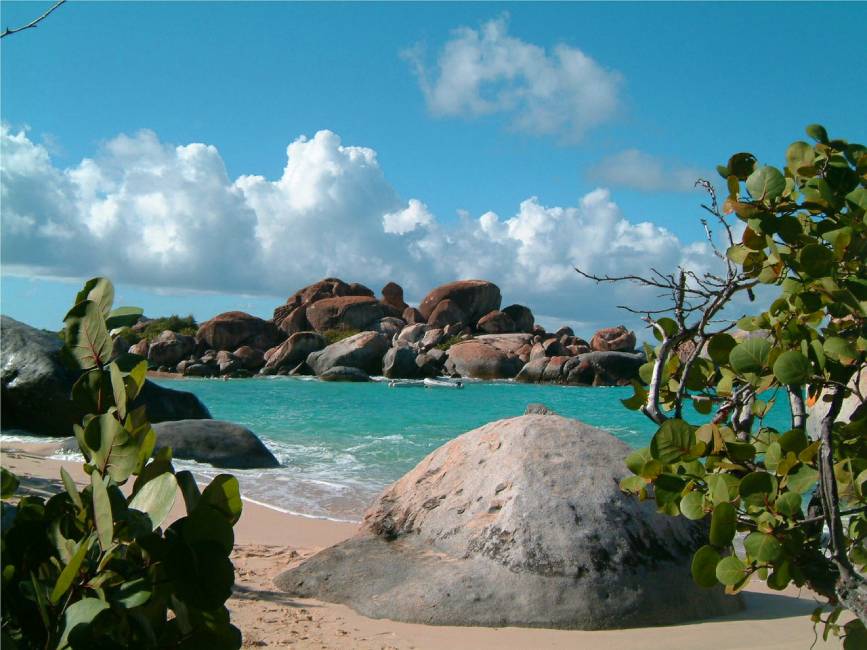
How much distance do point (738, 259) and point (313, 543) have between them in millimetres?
5873

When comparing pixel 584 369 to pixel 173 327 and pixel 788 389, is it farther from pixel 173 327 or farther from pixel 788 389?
pixel 788 389

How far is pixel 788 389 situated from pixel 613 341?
4907cm

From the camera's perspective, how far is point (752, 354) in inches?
77.4

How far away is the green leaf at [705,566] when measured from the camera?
190 cm

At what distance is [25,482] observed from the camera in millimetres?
8305

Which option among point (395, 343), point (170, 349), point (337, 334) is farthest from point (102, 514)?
point (337, 334)

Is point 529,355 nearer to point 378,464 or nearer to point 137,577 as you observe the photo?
point 378,464

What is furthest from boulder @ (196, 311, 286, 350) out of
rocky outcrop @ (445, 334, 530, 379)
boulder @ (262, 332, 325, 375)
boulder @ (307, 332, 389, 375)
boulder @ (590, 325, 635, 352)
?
boulder @ (590, 325, 635, 352)

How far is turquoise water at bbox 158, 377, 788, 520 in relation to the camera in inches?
427

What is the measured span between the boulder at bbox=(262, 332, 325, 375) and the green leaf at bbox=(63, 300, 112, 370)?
161 feet

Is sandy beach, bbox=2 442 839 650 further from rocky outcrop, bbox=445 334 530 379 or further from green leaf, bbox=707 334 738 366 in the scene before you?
rocky outcrop, bbox=445 334 530 379

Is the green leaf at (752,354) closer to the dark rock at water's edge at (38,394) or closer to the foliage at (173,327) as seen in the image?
the dark rock at water's edge at (38,394)

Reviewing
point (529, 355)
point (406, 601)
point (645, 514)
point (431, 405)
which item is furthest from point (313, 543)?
point (529, 355)

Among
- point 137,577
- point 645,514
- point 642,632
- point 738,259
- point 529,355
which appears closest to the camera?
point 137,577
